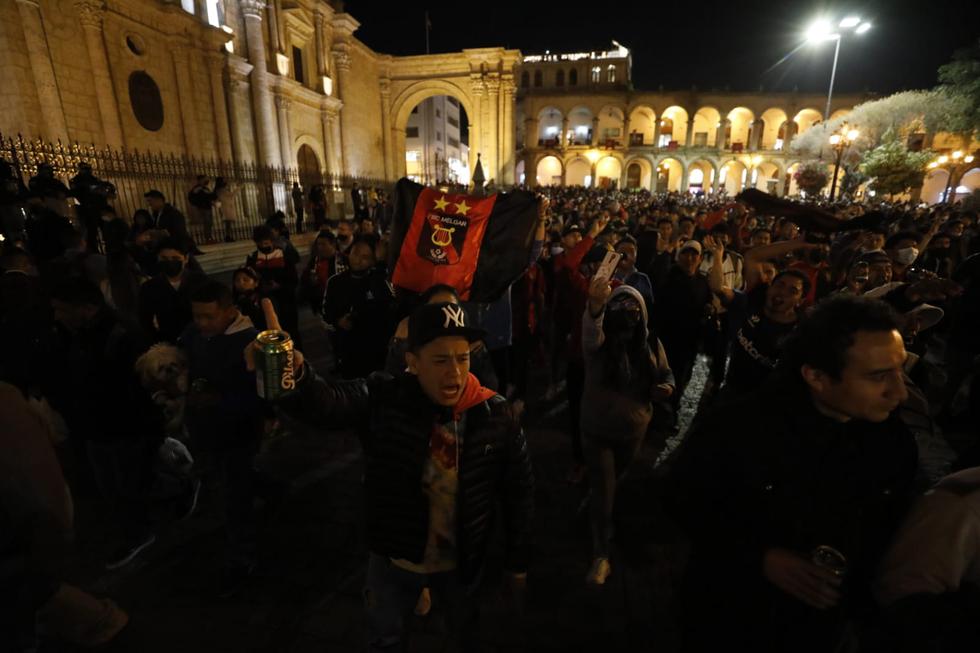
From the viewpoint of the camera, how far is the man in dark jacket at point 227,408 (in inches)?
115

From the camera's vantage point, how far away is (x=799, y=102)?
50938 millimetres

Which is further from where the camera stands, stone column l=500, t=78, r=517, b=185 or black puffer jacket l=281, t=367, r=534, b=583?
stone column l=500, t=78, r=517, b=185

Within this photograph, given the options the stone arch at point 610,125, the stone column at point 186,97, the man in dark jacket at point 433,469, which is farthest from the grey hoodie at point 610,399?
the stone arch at point 610,125

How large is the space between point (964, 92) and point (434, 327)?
38.7 m

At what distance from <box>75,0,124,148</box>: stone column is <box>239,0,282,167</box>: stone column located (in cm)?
650

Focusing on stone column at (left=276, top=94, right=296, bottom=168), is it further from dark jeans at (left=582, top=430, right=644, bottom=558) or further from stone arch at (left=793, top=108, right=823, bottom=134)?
stone arch at (left=793, top=108, right=823, bottom=134)

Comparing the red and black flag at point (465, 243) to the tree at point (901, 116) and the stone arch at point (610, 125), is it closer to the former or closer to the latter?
the tree at point (901, 116)

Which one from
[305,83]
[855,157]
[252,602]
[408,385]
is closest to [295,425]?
[252,602]

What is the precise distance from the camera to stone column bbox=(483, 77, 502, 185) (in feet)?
99.1

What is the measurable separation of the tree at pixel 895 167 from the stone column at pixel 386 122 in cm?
3068

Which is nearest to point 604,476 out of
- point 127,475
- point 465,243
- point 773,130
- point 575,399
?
point 575,399

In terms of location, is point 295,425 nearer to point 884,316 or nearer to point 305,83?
point 884,316

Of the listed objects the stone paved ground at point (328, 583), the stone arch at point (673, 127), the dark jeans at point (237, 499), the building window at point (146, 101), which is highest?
the stone arch at point (673, 127)

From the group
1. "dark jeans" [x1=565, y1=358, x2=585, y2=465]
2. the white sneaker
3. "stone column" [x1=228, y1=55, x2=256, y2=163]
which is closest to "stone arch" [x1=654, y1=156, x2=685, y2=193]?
"stone column" [x1=228, y1=55, x2=256, y2=163]
